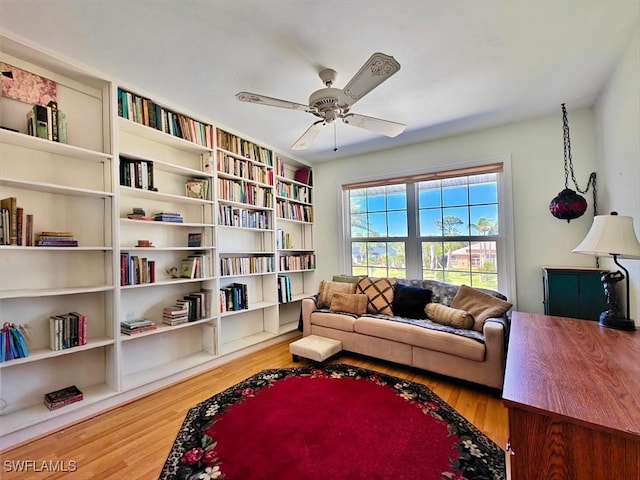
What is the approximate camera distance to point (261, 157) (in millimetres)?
3631

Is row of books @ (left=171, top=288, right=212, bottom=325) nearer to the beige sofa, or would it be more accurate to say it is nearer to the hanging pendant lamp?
the beige sofa

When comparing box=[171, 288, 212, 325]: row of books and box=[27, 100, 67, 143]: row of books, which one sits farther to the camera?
box=[171, 288, 212, 325]: row of books

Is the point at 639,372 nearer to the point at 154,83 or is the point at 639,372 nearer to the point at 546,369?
the point at 546,369

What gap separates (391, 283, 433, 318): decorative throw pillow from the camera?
3.12 metres

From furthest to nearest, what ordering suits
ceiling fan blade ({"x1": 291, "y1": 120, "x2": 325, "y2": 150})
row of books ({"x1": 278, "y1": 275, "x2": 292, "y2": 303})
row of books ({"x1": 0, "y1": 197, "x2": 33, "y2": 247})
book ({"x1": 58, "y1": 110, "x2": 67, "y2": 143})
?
row of books ({"x1": 278, "y1": 275, "x2": 292, "y2": 303}) < ceiling fan blade ({"x1": 291, "y1": 120, "x2": 325, "y2": 150}) < book ({"x1": 58, "y1": 110, "x2": 67, "y2": 143}) < row of books ({"x1": 0, "y1": 197, "x2": 33, "y2": 247})

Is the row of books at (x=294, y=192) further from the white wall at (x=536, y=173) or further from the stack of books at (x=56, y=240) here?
the stack of books at (x=56, y=240)

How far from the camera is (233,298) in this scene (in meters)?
3.21

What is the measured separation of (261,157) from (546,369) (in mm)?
3422

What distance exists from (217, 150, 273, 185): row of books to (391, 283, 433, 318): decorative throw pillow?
2192 millimetres

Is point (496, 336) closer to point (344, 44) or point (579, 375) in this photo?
point (579, 375)

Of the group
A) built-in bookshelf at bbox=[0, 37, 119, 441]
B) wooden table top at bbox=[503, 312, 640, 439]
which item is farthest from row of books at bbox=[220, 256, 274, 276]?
wooden table top at bbox=[503, 312, 640, 439]

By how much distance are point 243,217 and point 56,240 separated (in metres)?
1.73

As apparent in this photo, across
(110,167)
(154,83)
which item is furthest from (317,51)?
(110,167)

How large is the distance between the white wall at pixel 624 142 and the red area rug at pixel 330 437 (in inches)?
63.4
